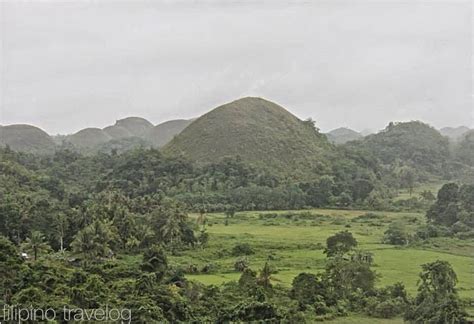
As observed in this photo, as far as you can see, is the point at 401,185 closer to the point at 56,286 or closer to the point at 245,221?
the point at 245,221

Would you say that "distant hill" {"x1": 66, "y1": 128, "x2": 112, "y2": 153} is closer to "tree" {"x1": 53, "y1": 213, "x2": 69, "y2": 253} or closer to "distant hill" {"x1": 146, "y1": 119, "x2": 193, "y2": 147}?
"distant hill" {"x1": 146, "y1": 119, "x2": 193, "y2": 147}

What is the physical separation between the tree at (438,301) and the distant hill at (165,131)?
10893cm

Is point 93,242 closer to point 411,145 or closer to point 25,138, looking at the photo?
point 411,145

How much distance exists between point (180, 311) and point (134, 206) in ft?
54.5

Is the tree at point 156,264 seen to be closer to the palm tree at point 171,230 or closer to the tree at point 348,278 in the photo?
the tree at point 348,278

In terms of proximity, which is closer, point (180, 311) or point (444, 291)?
point (180, 311)

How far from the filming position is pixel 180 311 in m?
15.1

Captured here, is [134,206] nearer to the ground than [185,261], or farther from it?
farther from it

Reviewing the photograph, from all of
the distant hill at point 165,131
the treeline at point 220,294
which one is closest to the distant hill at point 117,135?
the distant hill at point 165,131

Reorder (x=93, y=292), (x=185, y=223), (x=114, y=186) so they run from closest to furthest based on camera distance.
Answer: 1. (x=93, y=292)
2. (x=185, y=223)
3. (x=114, y=186)

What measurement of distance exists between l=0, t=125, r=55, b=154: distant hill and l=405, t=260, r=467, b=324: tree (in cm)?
8662

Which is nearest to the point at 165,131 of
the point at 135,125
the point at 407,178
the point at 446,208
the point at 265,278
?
the point at 135,125

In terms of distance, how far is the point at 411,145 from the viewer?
7644cm

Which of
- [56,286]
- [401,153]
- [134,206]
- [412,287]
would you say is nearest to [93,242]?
[56,286]
